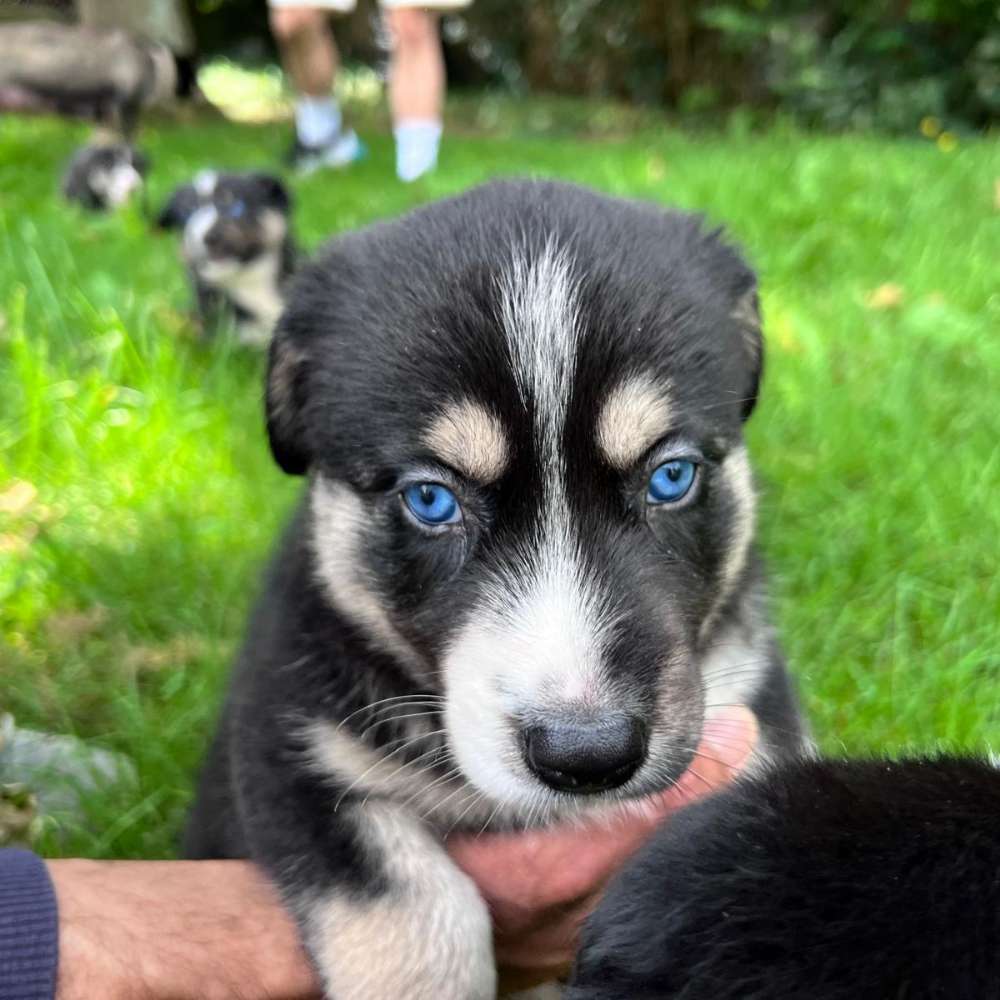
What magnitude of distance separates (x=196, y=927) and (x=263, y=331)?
392 centimetres

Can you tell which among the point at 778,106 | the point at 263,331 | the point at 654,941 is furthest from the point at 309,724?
the point at 778,106

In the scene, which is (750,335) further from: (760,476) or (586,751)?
(586,751)

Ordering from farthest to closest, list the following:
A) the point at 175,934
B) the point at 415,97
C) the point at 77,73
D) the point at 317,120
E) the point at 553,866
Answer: the point at 77,73 < the point at 317,120 < the point at 415,97 < the point at 553,866 < the point at 175,934

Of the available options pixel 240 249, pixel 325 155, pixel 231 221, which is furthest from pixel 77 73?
pixel 240 249

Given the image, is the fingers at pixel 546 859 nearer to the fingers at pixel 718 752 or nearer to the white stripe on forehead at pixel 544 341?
the fingers at pixel 718 752

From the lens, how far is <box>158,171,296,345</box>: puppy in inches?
220

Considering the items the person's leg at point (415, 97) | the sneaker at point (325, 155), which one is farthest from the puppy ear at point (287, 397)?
the sneaker at point (325, 155)

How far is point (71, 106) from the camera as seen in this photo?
1173 centimetres

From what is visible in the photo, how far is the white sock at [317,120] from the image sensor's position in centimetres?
1055

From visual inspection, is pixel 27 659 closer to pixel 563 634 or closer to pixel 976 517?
pixel 563 634

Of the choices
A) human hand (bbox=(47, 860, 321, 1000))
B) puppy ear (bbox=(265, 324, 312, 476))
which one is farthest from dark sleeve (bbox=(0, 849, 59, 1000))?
puppy ear (bbox=(265, 324, 312, 476))

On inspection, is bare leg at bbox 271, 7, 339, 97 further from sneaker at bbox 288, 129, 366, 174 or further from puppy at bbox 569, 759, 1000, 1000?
puppy at bbox 569, 759, 1000, 1000

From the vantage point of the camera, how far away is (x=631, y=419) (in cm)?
183

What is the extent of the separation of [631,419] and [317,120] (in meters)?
9.74
